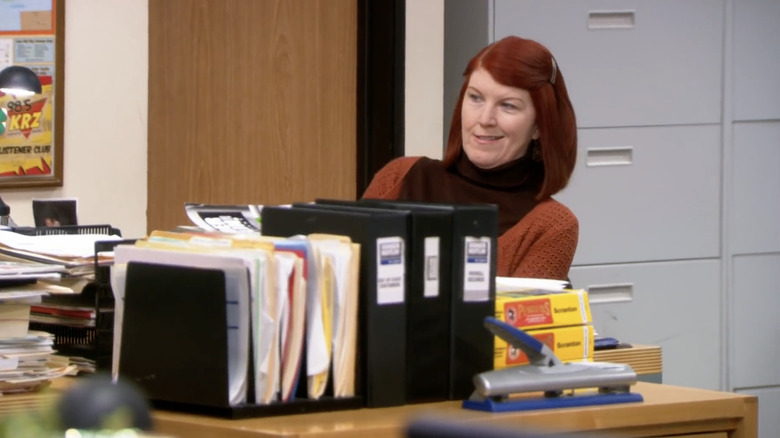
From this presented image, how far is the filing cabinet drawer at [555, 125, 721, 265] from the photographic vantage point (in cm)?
365

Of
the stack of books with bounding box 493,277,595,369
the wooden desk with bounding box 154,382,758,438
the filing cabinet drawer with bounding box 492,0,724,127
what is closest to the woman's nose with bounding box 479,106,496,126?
the stack of books with bounding box 493,277,595,369

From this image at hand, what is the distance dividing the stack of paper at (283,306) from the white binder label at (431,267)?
10cm

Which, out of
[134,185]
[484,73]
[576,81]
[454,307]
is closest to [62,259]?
[454,307]

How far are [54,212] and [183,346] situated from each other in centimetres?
150

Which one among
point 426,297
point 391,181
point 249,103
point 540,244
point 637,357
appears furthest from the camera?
point 249,103

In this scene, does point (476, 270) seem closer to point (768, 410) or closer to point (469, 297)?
point (469, 297)

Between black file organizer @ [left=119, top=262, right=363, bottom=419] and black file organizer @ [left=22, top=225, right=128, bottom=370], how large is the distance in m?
0.20

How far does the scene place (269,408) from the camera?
1436 millimetres

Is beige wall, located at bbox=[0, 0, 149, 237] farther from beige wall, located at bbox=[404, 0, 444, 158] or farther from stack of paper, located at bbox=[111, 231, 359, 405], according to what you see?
stack of paper, located at bbox=[111, 231, 359, 405]

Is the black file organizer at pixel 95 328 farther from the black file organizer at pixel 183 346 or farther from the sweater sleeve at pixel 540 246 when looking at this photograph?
the sweater sleeve at pixel 540 246

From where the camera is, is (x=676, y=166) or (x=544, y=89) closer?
(x=544, y=89)

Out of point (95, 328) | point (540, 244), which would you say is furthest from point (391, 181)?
point (95, 328)

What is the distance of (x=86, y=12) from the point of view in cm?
353

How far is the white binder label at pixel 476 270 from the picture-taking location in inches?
61.2
